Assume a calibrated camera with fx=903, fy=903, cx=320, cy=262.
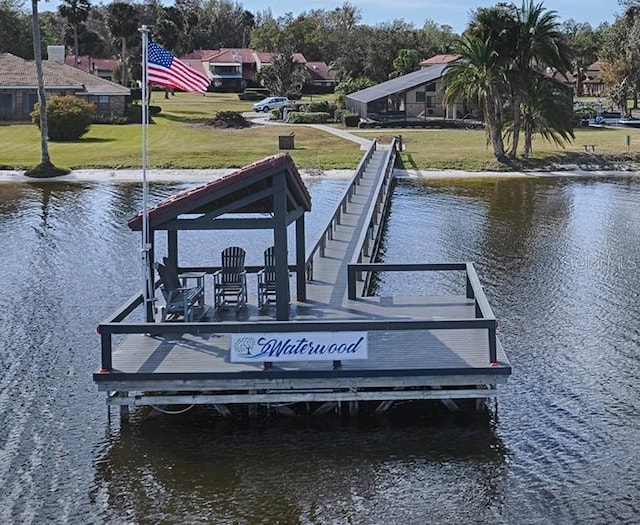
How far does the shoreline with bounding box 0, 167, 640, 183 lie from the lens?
4534 cm

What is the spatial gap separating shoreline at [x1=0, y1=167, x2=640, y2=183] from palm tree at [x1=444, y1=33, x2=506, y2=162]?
2.74 m

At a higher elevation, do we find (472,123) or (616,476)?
(472,123)

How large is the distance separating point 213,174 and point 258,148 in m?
7.72

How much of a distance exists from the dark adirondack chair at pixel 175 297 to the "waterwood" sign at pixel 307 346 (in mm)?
2629

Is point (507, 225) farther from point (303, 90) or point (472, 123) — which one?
point (303, 90)

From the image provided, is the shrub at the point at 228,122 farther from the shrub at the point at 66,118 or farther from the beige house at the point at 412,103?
the shrub at the point at 66,118

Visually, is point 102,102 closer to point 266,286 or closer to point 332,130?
point 332,130

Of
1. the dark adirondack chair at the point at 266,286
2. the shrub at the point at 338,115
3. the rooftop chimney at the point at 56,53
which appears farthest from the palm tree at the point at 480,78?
the rooftop chimney at the point at 56,53

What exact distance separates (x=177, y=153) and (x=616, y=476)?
42.5 metres

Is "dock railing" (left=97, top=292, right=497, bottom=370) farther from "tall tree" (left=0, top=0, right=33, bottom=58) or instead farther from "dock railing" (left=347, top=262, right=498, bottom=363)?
"tall tree" (left=0, top=0, right=33, bottom=58)

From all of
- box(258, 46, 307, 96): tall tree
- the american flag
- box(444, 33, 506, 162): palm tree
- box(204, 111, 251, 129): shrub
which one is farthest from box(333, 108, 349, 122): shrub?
the american flag

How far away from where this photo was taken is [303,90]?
10894cm

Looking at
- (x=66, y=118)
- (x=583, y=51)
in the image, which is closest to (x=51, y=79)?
(x=66, y=118)

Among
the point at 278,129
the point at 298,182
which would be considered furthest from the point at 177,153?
the point at 298,182
